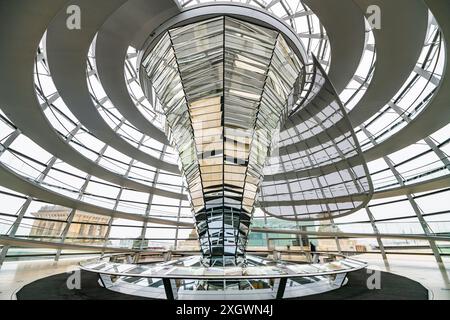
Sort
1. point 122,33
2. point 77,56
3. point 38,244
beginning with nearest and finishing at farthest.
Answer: point 77,56 < point 122,33 < point 38,244

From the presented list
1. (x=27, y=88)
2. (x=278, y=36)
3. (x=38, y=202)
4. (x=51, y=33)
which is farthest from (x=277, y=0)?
(x=38, y=202)

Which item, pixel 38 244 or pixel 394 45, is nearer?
pixel 394 45

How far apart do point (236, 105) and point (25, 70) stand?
27.9ft

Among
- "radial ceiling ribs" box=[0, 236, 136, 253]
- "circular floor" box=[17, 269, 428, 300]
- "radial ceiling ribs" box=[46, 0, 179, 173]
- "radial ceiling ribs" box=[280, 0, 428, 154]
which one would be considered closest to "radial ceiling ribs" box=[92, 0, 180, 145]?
"radial ceiling ribs" box=[46, 0, 179, 173]

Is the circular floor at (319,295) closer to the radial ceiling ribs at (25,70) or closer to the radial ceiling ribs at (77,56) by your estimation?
the radial ceiling ribs at (25,70)

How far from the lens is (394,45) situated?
10398 millimetres

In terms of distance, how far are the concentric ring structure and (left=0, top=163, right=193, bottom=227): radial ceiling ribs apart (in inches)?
6.3

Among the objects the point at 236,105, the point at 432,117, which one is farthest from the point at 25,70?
the point at 432,117

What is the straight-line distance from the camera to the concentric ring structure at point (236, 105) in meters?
9.64

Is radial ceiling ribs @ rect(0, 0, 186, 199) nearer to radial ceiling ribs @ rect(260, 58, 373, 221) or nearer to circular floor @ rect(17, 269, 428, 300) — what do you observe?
circular floor @ rect(17, 269, 428, 300)

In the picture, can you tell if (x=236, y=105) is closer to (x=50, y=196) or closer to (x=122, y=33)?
(x=122, y=33)

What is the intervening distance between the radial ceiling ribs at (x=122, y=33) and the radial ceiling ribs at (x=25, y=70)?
3450 millimetres

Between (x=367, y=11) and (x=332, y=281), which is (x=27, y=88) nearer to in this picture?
(x=367, y=11)

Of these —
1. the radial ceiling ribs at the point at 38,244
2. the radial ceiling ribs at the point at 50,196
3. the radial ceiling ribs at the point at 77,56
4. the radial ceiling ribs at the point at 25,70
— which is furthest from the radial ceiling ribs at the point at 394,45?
the radial ceiling ribs at the point at 38,244
